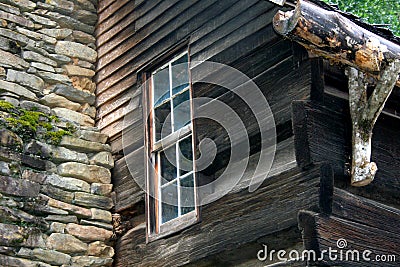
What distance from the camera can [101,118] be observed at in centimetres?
699

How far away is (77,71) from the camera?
282 inches

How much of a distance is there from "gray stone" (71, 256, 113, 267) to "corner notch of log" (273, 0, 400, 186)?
2.52 meters

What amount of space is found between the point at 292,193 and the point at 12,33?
11.9ft

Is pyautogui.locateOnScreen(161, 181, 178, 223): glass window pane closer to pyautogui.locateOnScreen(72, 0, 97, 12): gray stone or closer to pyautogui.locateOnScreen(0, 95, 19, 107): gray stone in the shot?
pyautogui.locateOnScreen(0, 95, 19, 107): gray stone

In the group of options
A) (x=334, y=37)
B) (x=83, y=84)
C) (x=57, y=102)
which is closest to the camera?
(x=334, y=37)

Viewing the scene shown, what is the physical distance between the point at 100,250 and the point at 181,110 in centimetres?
139

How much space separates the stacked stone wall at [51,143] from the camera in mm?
5934

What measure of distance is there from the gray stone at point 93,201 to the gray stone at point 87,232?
22 cm

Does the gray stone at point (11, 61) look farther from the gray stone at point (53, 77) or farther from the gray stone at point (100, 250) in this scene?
the gray stone at point (100, 250)

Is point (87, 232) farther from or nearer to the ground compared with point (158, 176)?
nearer to the ground

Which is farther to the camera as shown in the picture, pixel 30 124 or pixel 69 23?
pixel 69 23

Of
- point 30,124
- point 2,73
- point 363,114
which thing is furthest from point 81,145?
point 363,114

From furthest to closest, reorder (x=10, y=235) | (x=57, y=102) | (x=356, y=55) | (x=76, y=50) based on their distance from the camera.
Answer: (x=76, y=50) → (x=57, y=102) → (x=10, y=235) → (x=356, y=55)

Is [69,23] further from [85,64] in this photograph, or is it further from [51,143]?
[51,143]
